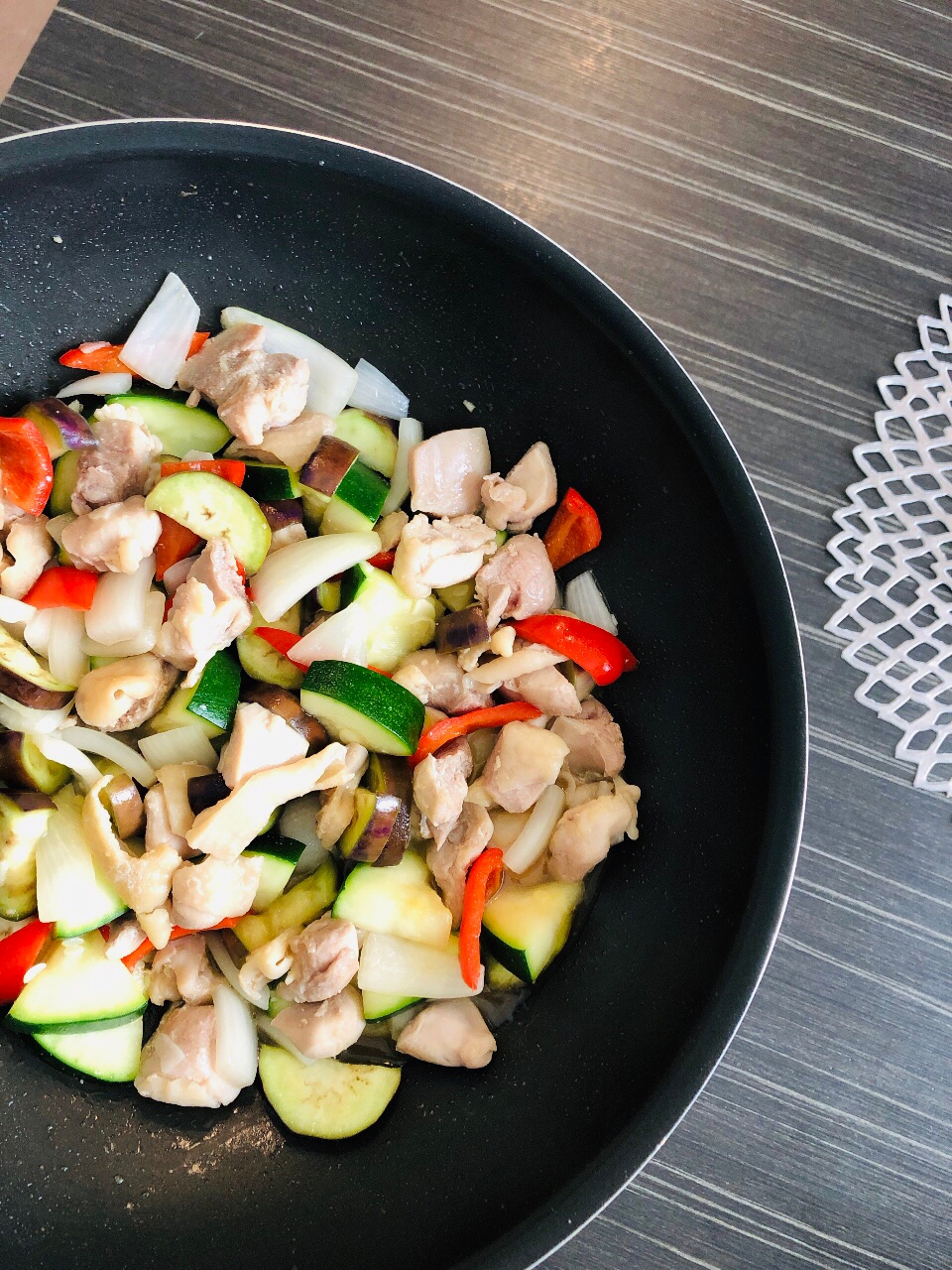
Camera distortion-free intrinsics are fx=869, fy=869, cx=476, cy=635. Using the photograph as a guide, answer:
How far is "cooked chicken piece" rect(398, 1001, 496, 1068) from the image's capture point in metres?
1.33

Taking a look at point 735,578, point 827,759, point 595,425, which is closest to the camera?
point 735,578

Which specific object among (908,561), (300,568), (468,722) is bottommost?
(468,722)

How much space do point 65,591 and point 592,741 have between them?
90 cm

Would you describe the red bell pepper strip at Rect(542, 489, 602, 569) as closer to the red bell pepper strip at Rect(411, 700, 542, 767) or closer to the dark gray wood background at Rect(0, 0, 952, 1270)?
the red bell pepper strip at Rect(411, 700, 542, 767)

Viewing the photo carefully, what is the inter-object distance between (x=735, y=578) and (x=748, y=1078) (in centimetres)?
88

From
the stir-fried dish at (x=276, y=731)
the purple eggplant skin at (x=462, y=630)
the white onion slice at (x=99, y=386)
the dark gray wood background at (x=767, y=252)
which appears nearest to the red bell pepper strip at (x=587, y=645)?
the stir-fried dish at (x=276, y=731)

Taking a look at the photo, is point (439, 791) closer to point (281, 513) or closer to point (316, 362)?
point (281, 513)

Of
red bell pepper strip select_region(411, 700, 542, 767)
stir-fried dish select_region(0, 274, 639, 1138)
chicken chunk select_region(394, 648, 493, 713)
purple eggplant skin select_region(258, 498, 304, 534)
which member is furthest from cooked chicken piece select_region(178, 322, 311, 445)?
red bell pepper strip select_region(411, 700, 542, 767)

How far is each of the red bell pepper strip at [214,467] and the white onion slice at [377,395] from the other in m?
0.24

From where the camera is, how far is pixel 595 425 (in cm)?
143

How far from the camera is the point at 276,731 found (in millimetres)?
1326

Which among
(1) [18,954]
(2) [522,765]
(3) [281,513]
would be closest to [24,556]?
(3) [281,513]

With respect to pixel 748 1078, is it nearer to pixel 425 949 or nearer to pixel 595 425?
pixel 425 949

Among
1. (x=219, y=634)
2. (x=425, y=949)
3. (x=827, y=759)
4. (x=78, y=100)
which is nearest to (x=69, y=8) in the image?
(x=78, y=100)
